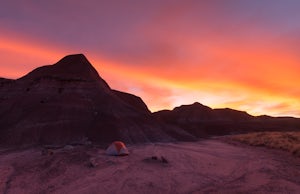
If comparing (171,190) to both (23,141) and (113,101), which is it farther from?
(113,101)

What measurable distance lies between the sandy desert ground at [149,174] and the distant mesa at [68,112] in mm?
13835

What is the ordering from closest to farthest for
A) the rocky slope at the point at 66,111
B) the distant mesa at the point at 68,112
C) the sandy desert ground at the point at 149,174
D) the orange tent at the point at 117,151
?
the sandy desert ground at the point at 149,174 < the orange tent at the point at 117,151 < the distant mesa at the point at 68,112 < the rocky slope at the point at 66,111

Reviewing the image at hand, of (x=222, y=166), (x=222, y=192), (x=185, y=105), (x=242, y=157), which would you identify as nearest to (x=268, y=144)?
(x=242, y=157)

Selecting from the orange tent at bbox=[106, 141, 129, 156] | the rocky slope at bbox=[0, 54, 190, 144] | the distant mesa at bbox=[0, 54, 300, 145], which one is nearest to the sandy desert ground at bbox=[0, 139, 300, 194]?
the orange tent at bbox=[106, 141, 129, 156]

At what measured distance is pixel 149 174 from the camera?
736 inches

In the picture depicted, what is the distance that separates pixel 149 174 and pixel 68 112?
2900 cm

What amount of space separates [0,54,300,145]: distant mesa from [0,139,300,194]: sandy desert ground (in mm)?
13835

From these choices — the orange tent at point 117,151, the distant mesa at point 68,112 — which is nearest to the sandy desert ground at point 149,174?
the orange tent at point 117,151

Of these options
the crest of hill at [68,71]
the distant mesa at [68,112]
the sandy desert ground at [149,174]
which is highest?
the crest of hill at [68,71]

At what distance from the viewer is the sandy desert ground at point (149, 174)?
15625mm

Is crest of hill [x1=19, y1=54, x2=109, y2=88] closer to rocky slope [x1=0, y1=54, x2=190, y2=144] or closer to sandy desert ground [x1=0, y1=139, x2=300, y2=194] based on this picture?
rocky slope [x1=0, y1=54, x2=190, y2=144]

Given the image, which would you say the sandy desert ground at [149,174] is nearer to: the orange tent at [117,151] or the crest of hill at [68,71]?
the orange tent at [117,151]

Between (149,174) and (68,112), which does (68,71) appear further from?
(149,174)

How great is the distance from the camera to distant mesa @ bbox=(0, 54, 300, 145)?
39156 millimetres
